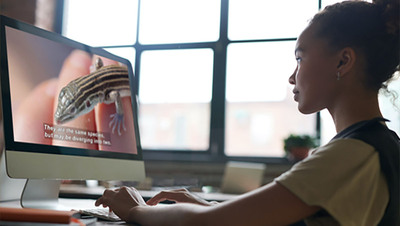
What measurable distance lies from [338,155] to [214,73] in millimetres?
3425

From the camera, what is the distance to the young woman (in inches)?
30.2

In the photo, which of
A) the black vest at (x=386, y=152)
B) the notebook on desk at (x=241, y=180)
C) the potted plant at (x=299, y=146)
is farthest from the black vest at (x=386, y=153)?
the potted plant at (x=299, y=146)

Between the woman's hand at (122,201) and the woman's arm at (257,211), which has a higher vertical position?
the woman's arm at (257,211)

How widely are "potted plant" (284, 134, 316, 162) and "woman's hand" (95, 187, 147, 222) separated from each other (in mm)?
2787

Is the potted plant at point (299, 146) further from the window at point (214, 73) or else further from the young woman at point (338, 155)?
the young woman at point (338, 155)

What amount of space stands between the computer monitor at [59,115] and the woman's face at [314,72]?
58 cm

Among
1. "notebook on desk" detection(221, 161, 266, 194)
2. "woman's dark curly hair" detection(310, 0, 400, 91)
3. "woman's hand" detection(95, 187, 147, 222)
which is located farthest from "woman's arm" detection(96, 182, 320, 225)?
"notebook on desk" detection(221, 161, 266, 194)

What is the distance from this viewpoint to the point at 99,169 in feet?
3.92

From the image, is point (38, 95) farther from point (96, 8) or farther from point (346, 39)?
point (96, 8)

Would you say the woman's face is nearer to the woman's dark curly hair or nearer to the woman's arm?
the woman's dark curly hair

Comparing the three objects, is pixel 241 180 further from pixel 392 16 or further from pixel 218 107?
pixel 392 16

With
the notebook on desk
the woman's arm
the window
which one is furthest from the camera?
the window

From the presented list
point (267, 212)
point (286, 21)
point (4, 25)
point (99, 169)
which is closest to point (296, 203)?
point (267, 212)

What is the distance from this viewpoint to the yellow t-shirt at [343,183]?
76 centimetres
